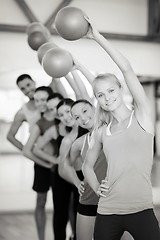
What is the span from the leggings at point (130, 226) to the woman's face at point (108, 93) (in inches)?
17.8

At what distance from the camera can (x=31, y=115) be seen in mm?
3875

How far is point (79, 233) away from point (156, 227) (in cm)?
68

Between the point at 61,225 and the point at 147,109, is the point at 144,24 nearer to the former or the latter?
the point at 61,225

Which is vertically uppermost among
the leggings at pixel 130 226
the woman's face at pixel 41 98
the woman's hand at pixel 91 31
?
the woman's hand at pixel 91 31

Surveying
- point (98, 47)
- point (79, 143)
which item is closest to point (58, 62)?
point (79, 143)

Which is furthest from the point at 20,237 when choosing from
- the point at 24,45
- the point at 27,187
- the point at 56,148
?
the point at 24,45

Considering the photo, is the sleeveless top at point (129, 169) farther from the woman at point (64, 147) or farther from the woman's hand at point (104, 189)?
the woman at point (64, 147)

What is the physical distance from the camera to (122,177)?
177 centimetres

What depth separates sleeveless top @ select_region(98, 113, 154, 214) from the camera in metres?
1.76

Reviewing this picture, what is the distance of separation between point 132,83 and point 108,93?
0.35ft

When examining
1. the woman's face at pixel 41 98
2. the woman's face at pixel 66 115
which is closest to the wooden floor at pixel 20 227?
the woman's face at pixel 41 98

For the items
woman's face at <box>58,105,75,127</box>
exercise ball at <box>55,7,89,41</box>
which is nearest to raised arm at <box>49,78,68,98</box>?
woman's face at <box>58,105,75,127</box>

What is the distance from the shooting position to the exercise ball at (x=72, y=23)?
204cm

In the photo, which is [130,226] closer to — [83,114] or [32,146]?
[83,114]
